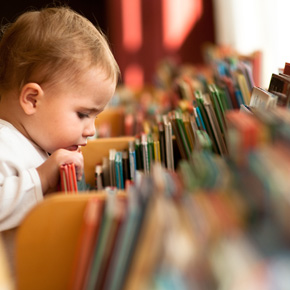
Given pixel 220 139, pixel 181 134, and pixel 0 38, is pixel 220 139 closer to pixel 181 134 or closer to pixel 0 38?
pixel 181 134

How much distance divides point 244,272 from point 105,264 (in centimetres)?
31

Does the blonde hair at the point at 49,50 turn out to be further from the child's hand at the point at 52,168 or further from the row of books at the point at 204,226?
the row of books at the point at 204,226

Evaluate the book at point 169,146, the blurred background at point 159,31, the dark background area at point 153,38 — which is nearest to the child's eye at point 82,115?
the book at point 169,146

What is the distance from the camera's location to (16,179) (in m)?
1.34

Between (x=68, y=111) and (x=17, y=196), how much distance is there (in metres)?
0.34

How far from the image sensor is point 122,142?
1.75m

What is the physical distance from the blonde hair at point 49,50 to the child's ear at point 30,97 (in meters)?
0.03

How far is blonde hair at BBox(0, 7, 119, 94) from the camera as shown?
1490 mm

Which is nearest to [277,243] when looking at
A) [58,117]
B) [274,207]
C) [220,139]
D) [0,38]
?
[274,207]

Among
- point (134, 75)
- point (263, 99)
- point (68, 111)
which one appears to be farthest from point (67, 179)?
point (134, 75)

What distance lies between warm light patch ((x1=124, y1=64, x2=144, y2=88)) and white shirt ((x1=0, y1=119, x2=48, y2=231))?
370cm

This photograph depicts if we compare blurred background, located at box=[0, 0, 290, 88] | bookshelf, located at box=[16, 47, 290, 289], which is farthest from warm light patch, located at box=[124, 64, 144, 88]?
bookshelf, located at box=[16, 47, 290, 289]

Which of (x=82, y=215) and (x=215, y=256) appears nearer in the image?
(x=215, y=256)

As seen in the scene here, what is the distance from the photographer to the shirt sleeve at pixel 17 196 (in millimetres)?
1294
